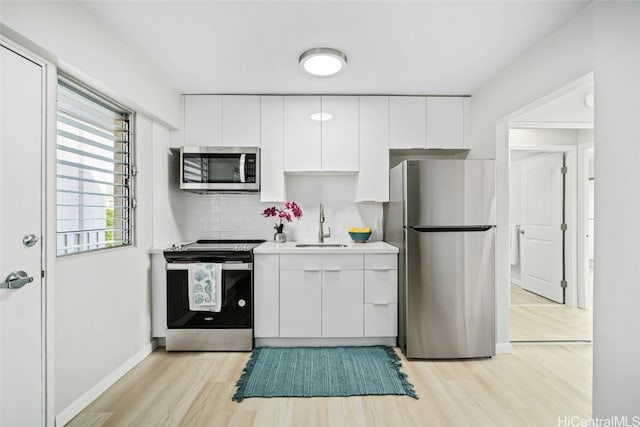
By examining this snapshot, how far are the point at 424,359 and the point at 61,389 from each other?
2471mm

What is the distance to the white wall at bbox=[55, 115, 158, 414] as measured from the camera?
6.33ft

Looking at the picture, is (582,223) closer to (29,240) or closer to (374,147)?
(374,147)

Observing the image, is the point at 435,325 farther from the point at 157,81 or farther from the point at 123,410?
the point at 157,81

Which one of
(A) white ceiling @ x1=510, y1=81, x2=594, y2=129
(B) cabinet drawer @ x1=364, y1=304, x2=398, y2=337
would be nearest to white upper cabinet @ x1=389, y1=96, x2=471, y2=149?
(A) white ceiling @ x1=510, y1=81, x2=594, y2=129

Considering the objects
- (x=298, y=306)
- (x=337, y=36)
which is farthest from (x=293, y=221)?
(x=337, y=36)

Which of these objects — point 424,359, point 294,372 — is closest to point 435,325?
point 424,359

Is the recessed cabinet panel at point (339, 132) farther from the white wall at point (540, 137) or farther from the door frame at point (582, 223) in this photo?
the door frame at point (582, 223)

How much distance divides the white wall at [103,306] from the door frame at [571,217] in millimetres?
4107

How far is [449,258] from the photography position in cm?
271

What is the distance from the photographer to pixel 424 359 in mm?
2770

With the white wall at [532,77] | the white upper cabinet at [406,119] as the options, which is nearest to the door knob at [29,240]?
the white upper cabinet at [406,119]

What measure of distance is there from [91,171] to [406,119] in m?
2.69

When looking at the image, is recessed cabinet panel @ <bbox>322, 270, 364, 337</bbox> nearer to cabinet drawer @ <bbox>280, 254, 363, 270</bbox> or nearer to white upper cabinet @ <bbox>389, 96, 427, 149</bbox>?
cabinet drawer @ <bbox>280, 254, 363, 270</bbox>

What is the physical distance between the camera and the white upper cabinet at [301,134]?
10.9 feet
